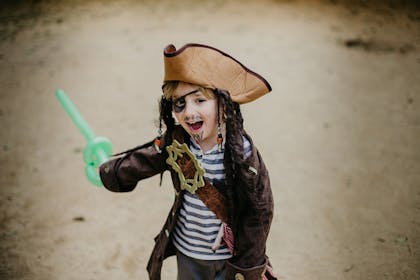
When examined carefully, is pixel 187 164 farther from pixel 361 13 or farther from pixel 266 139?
pixel 361 13

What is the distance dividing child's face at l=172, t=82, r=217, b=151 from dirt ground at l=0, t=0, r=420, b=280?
127cm

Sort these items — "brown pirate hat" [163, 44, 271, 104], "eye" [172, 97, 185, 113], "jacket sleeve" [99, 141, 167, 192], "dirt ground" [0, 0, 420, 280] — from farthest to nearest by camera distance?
"dirt ground" [0, 0, 420, 280] < "jacket sleeve" [99, 141, 167, 192] < "eye" [172, 97, 185, 113] < "brown pirate hat" [163, 44, 271, 104]

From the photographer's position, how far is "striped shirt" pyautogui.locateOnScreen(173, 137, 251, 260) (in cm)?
174

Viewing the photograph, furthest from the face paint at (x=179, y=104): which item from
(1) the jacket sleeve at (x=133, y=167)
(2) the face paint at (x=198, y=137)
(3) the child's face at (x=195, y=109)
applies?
(1) the jacket sleeve at (x=133, y=167)

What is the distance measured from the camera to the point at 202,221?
1791mm

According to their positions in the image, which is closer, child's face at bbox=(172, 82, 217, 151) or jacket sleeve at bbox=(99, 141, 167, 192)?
child's face at bbox=(172, 82, 217, 151)

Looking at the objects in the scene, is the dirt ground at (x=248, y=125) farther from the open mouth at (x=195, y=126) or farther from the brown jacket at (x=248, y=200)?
the open mouth at (x=195, y=126)

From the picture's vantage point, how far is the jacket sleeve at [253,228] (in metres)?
1.68

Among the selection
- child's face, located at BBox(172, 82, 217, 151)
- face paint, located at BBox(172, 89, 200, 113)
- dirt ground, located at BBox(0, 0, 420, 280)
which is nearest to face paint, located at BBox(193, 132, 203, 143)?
child's face, located at BBox(172, 82, 217, 151)

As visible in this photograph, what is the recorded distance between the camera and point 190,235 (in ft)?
6.03

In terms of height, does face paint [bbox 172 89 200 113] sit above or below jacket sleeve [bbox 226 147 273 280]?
above

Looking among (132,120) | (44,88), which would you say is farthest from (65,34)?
(132,120)

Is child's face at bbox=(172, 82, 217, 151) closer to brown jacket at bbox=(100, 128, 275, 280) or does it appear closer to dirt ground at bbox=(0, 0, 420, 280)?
brown jacket at bbox=(100, 128, 275, 280)

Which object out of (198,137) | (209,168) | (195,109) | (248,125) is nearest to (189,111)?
(195,109)
